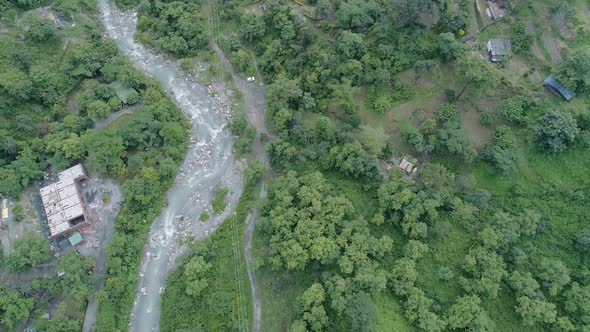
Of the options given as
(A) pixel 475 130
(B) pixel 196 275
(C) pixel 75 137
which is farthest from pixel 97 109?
(A) pixel 475 130

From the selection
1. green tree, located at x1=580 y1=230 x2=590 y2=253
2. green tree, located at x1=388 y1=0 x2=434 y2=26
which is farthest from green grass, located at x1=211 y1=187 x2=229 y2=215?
green tree, located at x1=580 y1=230 x2=590 y2=253

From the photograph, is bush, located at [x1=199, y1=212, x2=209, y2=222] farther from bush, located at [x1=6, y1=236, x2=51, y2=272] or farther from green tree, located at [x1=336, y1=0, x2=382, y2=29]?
green tree, located at [x1=336, y1=0, x2=382, y2=29]

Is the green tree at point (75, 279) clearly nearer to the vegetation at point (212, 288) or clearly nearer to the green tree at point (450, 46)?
the vegetation at point (212, 288)

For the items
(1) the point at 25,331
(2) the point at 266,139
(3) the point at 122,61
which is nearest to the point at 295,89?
(2) the point at 266,139

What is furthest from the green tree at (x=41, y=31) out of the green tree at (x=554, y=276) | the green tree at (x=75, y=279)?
the green tree at (x=554, y=276)

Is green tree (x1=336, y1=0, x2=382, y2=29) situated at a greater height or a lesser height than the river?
greater

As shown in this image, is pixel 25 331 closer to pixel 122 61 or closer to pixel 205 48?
pixel 122 61
